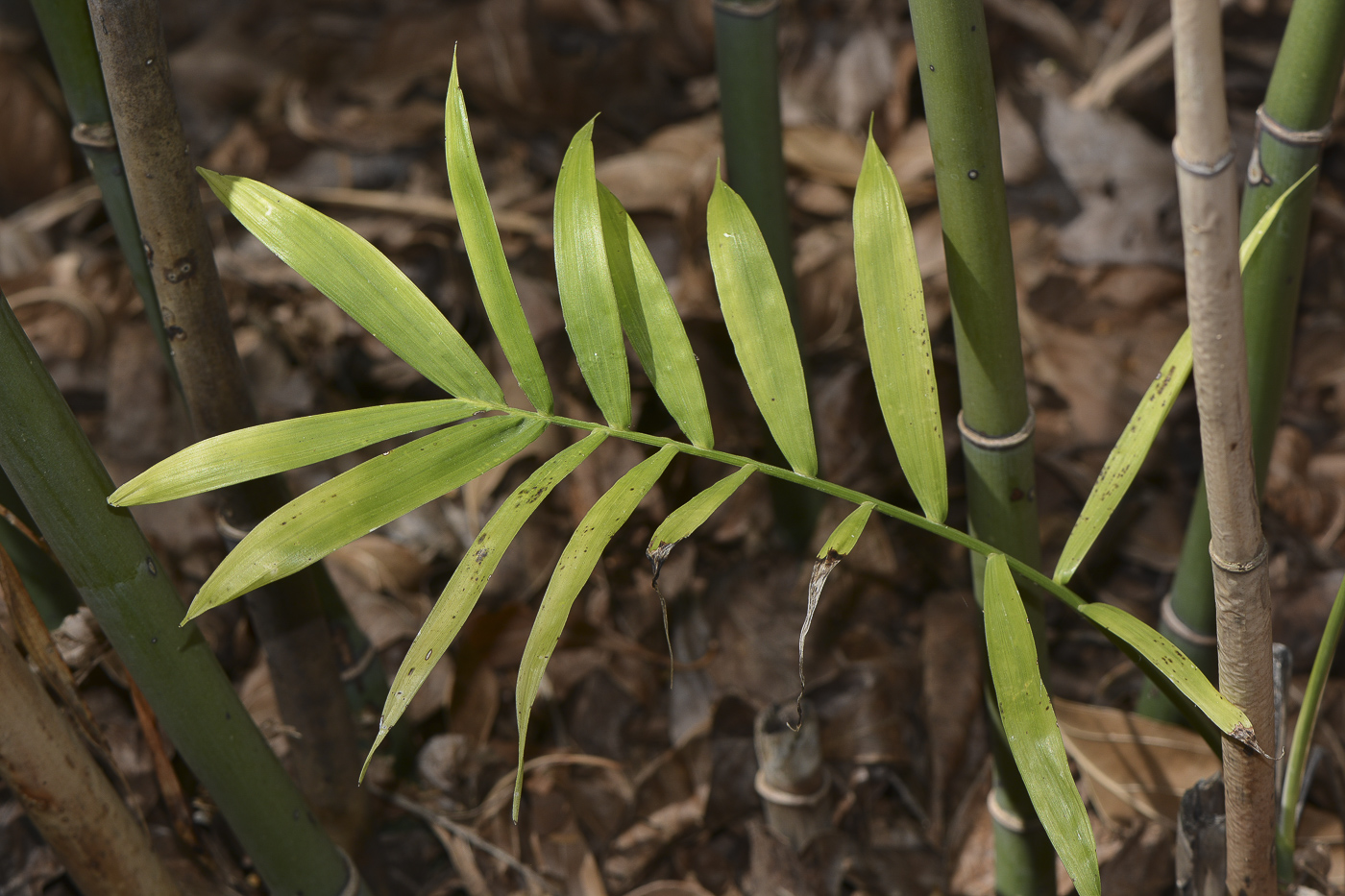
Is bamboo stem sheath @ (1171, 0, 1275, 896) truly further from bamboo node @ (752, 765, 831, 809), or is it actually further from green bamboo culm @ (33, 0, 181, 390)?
green bamboo culm @ (33, 0, 181, 390)

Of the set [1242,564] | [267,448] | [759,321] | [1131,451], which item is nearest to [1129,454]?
[1131,451]

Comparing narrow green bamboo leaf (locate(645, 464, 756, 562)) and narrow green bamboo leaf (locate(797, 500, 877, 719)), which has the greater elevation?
narrow green bamboo leaf (locate(645, 464, 756, 562))

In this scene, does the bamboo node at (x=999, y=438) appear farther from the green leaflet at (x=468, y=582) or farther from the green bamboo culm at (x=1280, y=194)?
the green leaflet at (x=468, y=582)

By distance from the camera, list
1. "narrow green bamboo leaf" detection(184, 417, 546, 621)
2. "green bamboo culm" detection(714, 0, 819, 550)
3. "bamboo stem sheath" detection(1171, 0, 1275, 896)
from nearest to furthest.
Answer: "bamboo stem sheath" detection(1171, 0, 1275, 896) < "narrow green bamboo leaf" detection(184, 417, 546, 621) < "green bamboo culm" detection(714, 0, 819, 550)

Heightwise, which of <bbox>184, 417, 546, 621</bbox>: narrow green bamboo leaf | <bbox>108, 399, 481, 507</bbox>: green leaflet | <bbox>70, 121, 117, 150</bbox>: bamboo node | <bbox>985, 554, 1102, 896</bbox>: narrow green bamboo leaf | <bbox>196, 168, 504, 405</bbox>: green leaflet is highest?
<bbox>70, 121, 117, 150</bbox>: bamboo node

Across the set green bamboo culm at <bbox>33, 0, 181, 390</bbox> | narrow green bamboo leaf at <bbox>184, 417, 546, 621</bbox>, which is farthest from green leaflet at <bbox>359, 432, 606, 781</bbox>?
green bamboo culm at <bbox>33, 0, 181, 390</bbox>

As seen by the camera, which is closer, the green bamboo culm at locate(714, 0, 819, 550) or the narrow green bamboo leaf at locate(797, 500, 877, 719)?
the narrow green bamboo leaf at locate(797, 500, 877, 719)

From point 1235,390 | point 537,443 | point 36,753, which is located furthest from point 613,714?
point 1235,390
